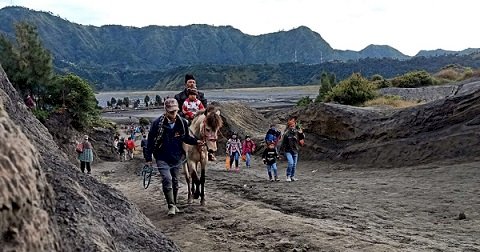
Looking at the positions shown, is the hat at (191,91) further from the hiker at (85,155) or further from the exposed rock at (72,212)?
the hiker at (85,155)

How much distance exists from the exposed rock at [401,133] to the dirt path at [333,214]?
1694mm

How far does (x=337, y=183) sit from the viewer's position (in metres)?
13.8

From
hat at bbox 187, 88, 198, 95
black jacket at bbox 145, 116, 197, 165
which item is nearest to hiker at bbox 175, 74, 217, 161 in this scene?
hat at bbox 187, 88, 198, 95

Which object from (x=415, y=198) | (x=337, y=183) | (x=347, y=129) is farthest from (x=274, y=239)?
(x=347, y=129)

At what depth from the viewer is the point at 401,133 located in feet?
59.3

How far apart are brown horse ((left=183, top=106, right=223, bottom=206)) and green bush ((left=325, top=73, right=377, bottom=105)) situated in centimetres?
2027

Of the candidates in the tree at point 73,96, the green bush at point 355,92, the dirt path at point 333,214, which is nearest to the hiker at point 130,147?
the tree at point 73,96

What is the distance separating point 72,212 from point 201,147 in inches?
237

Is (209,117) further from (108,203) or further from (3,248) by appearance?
(3,248)

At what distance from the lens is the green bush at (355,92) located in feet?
95.5

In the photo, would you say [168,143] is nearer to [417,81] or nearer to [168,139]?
[168,139]

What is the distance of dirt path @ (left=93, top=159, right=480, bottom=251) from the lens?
7.07m

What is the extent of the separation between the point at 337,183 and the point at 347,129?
7.45 m

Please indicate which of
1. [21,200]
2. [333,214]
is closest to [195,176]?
[333,214]
